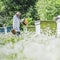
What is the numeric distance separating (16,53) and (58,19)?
51.2 feet

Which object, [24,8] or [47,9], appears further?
[24,8]

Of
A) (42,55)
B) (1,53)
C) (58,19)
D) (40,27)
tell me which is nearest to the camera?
(42,55)

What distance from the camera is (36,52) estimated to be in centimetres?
316

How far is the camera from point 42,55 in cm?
313

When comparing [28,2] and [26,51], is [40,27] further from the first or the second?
[26,51]

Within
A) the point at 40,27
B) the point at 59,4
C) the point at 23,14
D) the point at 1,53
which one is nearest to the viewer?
the point at 1,53

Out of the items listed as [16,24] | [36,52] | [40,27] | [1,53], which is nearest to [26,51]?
[36,52]

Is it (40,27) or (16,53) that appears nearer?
(16,53)

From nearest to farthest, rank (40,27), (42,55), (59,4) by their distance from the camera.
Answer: (42,55), (40,27), (59,4)

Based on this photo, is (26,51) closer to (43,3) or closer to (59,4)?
(59,4)

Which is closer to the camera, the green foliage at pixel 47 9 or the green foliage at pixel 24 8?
the green foliage at pixel 47 9

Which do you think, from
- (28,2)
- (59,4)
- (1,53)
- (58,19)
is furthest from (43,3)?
(1,53)

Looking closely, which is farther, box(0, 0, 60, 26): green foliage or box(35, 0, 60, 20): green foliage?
box(0, 0, 60, 26): green foliage

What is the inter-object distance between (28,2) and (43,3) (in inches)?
60.6
